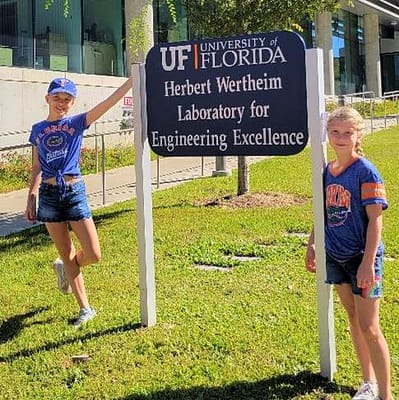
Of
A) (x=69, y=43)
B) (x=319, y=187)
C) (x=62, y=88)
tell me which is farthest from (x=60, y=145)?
(x=69, y=43)

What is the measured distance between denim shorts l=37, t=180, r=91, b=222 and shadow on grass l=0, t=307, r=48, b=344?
0.85m

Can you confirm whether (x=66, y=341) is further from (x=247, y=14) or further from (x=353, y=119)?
(x=247, y=14)

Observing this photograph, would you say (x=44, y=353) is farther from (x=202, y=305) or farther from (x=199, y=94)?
(x=199, y=94)

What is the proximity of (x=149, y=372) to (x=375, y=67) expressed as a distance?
36.7 m

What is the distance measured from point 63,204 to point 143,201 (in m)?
0.57

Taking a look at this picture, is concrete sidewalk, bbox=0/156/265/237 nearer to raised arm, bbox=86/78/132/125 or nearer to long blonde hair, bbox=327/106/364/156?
raised arm, bbox=86/78/132/125

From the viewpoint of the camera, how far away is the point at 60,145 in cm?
472

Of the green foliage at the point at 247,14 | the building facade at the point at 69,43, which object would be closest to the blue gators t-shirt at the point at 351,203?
the green foliage at the point at 247,14

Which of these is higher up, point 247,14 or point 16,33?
point 16,33

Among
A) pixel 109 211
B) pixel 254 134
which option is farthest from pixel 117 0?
pixel 254 134

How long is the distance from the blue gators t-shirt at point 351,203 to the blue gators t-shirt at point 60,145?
203 centimetres

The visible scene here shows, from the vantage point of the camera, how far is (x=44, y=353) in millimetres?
4387

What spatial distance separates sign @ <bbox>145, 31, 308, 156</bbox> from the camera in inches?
156

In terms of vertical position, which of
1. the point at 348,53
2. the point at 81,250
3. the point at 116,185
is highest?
the point at 348,53
